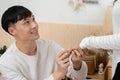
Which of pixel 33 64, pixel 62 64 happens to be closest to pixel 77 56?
pixel 62 64

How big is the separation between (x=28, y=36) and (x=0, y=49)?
1.78m

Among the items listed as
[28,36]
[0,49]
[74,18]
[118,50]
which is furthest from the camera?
[0,49]

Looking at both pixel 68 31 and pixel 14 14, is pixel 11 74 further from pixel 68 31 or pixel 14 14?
pixel 68 31

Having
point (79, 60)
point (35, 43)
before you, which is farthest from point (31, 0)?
point (79, 60)

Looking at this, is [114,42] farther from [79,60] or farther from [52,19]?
[52,19]

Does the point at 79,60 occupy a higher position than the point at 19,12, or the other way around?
the point at 19,12

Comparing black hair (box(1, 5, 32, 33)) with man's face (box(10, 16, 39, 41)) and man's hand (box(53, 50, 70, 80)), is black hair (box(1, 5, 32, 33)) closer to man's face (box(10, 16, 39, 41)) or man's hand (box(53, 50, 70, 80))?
man's face (box(10, 16, 39, 41))

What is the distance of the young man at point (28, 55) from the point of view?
5.67ft

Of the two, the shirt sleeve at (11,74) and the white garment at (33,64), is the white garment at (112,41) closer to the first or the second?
the white garment at (33,64)

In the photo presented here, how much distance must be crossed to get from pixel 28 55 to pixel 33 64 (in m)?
0.08

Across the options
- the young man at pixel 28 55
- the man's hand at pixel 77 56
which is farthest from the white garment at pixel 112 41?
the young man at pixel 28 55

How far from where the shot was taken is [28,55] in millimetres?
1810

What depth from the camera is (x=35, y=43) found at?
1869mm

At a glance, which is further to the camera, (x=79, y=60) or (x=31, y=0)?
(x=31, y=0)
